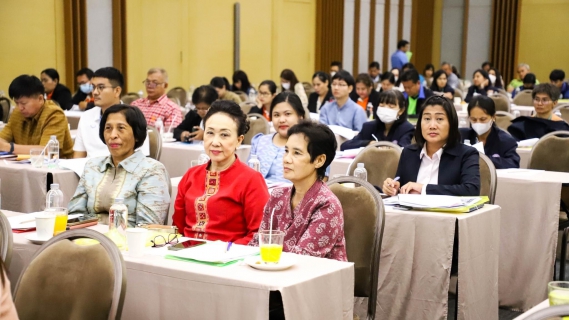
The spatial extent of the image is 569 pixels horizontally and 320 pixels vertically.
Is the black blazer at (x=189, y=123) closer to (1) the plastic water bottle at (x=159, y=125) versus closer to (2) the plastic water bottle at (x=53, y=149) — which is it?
(1) the plastic water bottle at (x=159, y=125)

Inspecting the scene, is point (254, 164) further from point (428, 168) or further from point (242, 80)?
point (242, 80)

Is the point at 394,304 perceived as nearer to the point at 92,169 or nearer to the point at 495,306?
the point at 495,306

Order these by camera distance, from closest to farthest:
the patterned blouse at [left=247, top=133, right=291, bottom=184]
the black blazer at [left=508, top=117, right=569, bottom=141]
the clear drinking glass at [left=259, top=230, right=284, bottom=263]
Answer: the clear drinking glass at [left=259, top=230, right=284, bottom=263], the patterned blouse at [left=247, top=133, right=291, bottom=184], the black blazer at [left=508, top=117, right=569, bottom=141]

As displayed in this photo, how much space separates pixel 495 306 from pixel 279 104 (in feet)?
5.45

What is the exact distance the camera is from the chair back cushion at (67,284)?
2330 millimetres

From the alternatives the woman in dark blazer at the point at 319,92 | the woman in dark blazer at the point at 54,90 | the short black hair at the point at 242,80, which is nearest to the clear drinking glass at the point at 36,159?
the woman in dark blazer at the point at 54,90

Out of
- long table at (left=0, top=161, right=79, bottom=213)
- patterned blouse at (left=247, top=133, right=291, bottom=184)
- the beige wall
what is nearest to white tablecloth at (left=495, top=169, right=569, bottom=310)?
patterned blouse at (left=247, top=133, right=291, bottom=184)

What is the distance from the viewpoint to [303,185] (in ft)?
9.85

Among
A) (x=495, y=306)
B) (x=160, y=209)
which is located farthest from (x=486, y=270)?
(x=160, y=209)

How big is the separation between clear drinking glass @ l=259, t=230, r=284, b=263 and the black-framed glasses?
535mm

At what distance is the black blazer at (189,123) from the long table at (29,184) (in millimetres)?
1883

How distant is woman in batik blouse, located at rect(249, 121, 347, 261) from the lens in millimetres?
2861

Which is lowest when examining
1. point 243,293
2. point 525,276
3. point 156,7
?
point 525,276

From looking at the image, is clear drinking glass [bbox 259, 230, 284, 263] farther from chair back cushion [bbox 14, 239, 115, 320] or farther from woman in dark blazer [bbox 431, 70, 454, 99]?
woman in dark blazer [bbox 431, 70, 454, 99]
